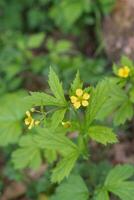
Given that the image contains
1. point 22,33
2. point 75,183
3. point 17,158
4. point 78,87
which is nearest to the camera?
point 78,87

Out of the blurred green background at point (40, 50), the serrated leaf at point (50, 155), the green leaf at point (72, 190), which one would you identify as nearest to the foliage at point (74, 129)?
the green leaf at point (72, 190)

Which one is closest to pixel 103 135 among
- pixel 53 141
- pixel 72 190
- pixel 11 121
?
pixel 53 141

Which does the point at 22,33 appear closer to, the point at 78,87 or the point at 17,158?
the point at 17,158

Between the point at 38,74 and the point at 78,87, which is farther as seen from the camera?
the point at 38,74

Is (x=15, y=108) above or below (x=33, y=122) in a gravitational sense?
below

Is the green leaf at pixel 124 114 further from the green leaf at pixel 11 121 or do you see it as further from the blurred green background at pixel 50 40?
the blurred green background at pixel 50 40

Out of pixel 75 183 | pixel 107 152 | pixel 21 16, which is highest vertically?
pixel 21 16

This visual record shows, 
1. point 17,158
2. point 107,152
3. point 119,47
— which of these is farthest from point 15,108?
point 119,47
